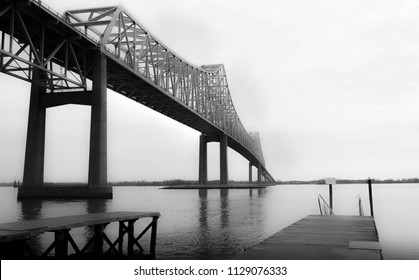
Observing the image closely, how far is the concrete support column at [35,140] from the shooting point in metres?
40.5

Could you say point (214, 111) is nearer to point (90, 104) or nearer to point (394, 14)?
point (90, 104)

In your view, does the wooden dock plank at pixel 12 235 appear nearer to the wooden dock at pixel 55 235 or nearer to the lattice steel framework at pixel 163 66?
the wooden dock at pixel 55 235

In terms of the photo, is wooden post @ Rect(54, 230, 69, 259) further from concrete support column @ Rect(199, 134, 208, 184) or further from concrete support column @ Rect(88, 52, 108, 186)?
concrete support column @ Rect(199, 134, 208, 184)

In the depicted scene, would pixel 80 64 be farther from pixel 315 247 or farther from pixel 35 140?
pixel 315 247

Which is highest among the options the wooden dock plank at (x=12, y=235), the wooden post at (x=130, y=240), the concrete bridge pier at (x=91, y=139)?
the concrete bridge pier at (x=91, y=139)

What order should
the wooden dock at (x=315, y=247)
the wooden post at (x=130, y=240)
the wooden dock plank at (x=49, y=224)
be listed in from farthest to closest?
the wooden post at (x=130, y=240)
the wooden dock plank at (x=49, y=224)
the wooden dock at (x=315, y=247)

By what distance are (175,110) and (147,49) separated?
19.5 m

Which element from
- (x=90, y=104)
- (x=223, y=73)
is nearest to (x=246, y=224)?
(x=90, y=104)

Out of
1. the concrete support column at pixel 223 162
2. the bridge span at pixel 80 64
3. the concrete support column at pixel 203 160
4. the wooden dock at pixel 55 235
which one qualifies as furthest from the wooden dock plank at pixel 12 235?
the concrete support column at pixel 203 160

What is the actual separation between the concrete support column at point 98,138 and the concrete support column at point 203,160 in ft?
206

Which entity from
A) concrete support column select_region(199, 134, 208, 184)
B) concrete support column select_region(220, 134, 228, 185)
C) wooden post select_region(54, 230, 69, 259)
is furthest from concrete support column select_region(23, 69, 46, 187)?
concrete support column select_region(199, 134, 208, 184)

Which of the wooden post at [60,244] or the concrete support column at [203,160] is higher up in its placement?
the concrete support column at [203,160]

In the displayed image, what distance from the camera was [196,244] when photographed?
549 inches

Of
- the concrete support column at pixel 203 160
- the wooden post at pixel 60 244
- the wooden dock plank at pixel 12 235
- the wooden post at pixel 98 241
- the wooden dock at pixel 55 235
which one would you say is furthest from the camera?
the concrete support column at pixel 203 160
